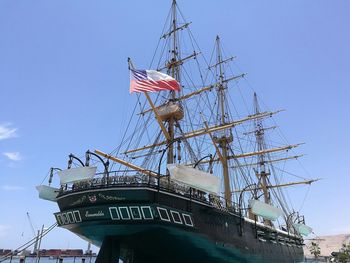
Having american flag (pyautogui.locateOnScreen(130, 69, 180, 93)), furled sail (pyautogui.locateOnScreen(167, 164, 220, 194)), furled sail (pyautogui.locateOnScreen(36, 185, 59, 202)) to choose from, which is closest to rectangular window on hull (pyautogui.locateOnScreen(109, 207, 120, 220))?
furled sail (pyautogui.locateOnScreen(167, 164, 220, 194))

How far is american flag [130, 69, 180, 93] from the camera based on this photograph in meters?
23.8

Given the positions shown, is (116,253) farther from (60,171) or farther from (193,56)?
(193,56)

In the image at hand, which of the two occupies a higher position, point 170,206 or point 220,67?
point 220,67

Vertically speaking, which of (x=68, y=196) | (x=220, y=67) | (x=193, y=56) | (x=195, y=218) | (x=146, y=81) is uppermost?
(x=220, y=67)

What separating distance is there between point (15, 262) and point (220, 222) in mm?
115385

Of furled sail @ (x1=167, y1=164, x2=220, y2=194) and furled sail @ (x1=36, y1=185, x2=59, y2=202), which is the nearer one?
furled sail @ (x1=167, y1=164, x2=220, y2=194)

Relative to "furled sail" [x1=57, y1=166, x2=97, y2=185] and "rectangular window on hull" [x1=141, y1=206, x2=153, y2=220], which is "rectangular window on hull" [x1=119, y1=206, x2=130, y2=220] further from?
Result: "furled sail" [x1=57, y1=166, x2=97, y2=185]

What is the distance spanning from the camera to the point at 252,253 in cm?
2780

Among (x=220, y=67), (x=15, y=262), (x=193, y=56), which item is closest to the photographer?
(x=193, y=56)

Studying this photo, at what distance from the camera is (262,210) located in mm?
27562

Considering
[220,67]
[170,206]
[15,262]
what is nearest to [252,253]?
[170,206]

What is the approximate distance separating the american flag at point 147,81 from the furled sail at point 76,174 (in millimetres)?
6221

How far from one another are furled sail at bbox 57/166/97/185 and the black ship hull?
74cm

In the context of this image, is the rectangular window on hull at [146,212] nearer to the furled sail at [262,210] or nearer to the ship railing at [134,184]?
the ship railing at [134,184]
